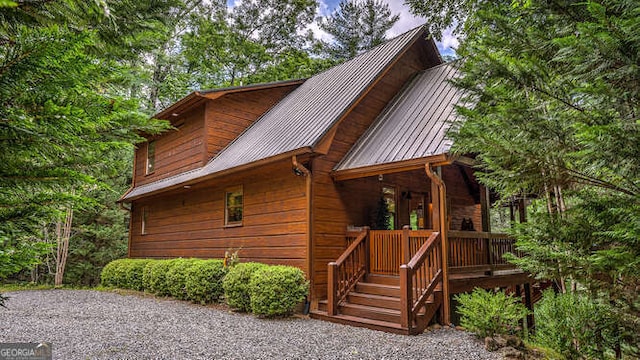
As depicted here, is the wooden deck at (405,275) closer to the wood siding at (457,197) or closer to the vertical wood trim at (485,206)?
the vertical wood trim at (485,206)

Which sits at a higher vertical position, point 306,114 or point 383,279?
point 306,114

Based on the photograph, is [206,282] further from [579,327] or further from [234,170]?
[579,327]

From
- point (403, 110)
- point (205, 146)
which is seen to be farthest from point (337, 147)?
point (205, 146)

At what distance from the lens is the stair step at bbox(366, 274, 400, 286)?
24.5 feet

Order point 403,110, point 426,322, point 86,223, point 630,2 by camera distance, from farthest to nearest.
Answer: point 86,223, point 403,110, point 426,322, point 630,2

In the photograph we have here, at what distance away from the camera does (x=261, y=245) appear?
9133 millimetres

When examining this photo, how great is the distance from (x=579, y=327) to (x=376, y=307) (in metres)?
3.74

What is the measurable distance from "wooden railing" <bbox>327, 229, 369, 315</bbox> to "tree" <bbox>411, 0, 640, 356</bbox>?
4094 mm

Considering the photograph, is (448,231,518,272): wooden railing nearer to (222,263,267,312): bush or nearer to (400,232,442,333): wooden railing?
(400,232,442,333): wooden railing

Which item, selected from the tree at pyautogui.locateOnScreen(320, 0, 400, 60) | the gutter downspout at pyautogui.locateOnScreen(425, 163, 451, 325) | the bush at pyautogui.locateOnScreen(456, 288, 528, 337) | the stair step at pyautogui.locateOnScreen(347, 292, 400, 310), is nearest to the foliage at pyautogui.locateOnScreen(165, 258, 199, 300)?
the stair step at pyautogui.locateOnScreen(347, 292, 400, 310)

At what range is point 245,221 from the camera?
9672 mm

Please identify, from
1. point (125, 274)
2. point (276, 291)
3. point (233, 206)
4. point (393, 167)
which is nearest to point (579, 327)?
point (393, 167)

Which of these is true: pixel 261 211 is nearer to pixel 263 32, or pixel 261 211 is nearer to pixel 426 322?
pixel 426 322

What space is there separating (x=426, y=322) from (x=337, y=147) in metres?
4.13
